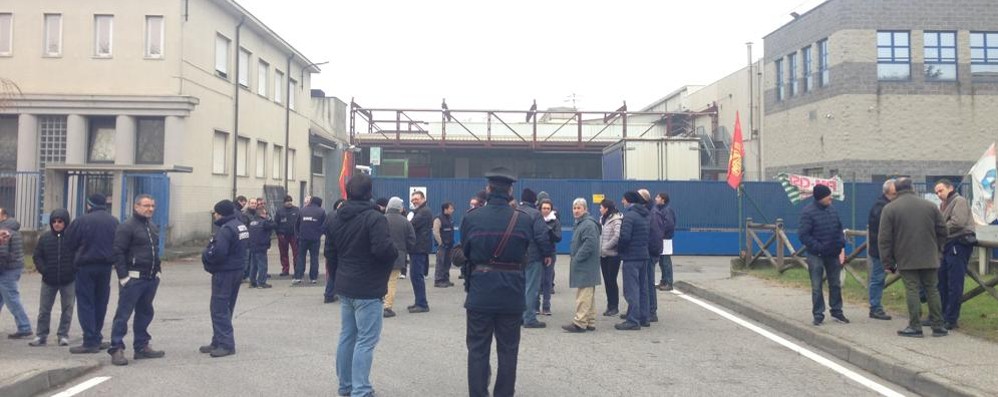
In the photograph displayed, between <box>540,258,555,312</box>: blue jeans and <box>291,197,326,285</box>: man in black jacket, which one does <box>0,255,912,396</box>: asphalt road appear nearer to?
<box>540,258,555,312</box>: blue jeans

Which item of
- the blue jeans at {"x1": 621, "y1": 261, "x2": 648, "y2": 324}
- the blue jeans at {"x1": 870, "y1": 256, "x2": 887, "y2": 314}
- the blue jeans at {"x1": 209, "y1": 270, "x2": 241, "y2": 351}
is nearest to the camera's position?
the blue jeans at {"x1": 209, "y1": 270, "x2": 241, "y2": 351}

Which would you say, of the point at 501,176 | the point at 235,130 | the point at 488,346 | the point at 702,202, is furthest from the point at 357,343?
the point at 235,130

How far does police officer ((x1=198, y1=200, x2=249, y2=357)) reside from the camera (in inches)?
322

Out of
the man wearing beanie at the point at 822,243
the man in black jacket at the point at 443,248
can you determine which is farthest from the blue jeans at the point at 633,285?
the man in black jacket at the point at 443,248

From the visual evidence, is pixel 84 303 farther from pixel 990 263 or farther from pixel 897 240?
pixel 990 263

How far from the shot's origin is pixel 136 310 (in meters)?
8.01

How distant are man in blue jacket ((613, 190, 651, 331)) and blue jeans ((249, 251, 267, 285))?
7353mm

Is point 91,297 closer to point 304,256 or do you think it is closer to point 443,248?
point 304,256

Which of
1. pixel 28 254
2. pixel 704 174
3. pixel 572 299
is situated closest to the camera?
pixel 572 299

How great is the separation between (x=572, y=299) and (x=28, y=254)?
14304mm

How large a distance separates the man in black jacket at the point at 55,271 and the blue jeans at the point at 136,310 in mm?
1285

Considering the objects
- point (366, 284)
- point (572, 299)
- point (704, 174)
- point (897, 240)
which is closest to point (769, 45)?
point (704, 174)

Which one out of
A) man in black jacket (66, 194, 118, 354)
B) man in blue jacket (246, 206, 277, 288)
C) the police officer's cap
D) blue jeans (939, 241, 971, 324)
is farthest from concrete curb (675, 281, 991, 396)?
man in blue jacket (246, 206, 277, 288)

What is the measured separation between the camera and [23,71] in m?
22.5
